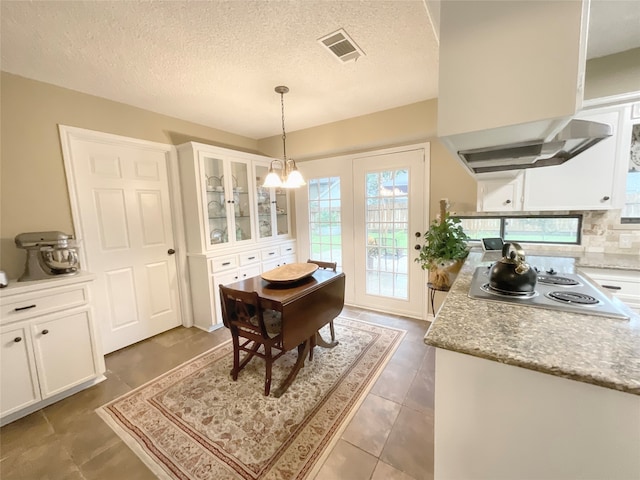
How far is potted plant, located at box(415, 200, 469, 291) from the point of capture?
2.12 meters

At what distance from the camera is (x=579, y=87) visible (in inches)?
29.4

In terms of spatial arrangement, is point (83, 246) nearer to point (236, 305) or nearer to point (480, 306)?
point (236, 305)

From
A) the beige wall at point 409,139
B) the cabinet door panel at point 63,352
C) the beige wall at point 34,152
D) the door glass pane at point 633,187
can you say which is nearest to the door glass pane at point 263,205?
the beige wall at point 409,139

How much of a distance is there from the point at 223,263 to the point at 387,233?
1991mm

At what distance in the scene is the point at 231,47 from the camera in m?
1.68


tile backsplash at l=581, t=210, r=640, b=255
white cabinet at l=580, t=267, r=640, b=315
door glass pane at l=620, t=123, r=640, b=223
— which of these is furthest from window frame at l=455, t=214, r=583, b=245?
white cabinet at l=580, t=267, r=640, b=315

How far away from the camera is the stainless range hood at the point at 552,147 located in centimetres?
98

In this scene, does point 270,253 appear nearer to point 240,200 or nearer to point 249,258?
point 249,258

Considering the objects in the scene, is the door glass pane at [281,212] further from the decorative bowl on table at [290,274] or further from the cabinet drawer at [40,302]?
the cabinet drawer at [40,302]

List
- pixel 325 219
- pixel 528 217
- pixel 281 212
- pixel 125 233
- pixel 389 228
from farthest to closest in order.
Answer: pixel 281 212 < pixel 325 219 < pixel 389 228 < pixel 125 233 < pixel 528 217

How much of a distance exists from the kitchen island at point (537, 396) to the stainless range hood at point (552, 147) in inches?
27.4

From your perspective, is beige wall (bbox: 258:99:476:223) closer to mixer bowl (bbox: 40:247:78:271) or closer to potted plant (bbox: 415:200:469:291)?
potted plant (bbox: 415:200:469:291)

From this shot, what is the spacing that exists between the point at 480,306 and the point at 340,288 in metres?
1.37

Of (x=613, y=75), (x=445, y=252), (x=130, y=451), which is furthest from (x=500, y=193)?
(x=130, y=451)
